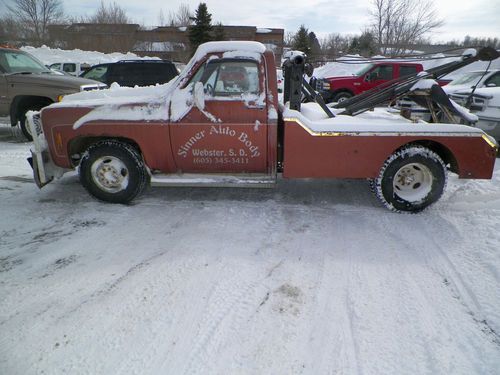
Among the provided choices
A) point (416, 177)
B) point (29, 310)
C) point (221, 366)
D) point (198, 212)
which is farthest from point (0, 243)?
point (416, 177)

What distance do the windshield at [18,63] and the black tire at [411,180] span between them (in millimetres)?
8602

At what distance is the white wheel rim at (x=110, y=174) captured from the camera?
4.48 metres

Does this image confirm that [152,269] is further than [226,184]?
No

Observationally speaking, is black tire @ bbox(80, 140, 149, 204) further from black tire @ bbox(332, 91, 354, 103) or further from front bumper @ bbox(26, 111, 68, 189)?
black tire @ bbox(332, 91, 354, 103)

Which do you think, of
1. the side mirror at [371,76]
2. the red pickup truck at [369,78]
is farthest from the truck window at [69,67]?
the side mirror at [371,76]

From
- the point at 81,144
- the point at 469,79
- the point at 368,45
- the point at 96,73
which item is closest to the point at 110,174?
the point at 81,144

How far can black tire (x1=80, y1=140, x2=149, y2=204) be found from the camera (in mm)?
4410

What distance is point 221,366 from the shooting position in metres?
2.22

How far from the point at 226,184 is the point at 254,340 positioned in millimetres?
2230

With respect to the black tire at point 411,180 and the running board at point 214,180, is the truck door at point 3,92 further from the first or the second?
→ the black tire at point 411,180

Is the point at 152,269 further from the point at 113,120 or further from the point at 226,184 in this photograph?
the point at 113,120

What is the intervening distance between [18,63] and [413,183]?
9.27 metres

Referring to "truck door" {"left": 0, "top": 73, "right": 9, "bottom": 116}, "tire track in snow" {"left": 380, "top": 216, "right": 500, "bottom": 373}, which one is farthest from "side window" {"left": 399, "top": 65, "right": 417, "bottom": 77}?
"truck door" {"left": 0, "top": 73, "right": 9, "bottom": 116}

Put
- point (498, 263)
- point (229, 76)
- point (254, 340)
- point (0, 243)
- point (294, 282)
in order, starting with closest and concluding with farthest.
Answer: point (254, 340)
point (294, 282)
point (498, 263)
point (0, 243)
point (229, 76)
